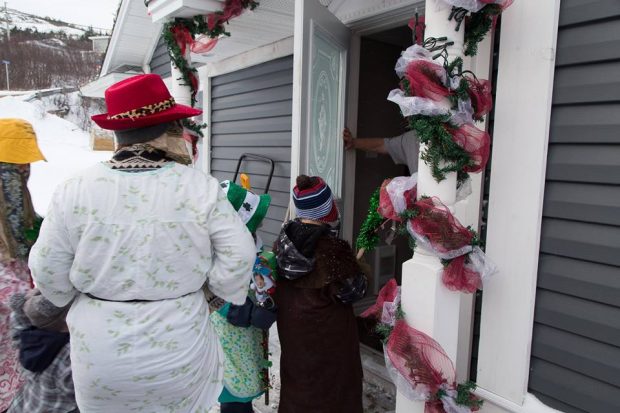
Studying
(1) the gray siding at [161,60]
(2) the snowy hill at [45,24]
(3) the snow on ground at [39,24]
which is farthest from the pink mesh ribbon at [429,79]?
(3) the snow on ground at [39,24]

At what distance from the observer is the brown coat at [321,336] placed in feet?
6.77

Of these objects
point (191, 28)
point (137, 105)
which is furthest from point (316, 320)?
point (191, 28)

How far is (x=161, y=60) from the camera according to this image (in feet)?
19.7

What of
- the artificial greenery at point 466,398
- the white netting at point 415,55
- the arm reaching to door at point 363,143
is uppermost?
the white netting at point 415,55

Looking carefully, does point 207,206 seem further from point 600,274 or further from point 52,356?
point 600,274

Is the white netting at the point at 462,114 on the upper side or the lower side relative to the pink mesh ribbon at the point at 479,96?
lower

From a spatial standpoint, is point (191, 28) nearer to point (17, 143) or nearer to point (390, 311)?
point (17, 143)

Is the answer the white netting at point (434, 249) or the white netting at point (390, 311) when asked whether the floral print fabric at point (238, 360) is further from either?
the white netting at point (434, 249)

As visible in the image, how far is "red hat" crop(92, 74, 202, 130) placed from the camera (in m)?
1.47

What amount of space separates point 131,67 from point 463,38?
5792 millimetres

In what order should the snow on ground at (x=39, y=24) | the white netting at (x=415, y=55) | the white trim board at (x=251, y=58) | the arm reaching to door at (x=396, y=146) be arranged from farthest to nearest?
1. the snow on ground at (x=39, y=24)
2. the white trim board at (x=251, y=58)
3. the arm reaching to door at (x=396, y=146)
4. the white netting at (x=415, y=55)

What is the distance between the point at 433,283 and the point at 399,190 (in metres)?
0.43

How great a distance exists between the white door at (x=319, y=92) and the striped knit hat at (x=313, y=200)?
46 centimetres

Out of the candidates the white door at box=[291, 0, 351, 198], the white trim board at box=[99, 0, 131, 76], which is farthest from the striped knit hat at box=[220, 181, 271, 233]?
the white trim board at box=[99, 0, 131, 76]
